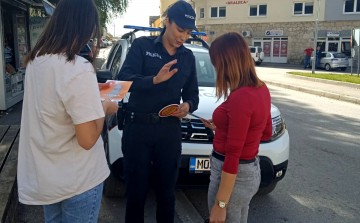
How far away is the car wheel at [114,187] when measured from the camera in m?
3.69

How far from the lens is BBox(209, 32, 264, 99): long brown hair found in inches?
81.9

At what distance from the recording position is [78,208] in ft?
5.84

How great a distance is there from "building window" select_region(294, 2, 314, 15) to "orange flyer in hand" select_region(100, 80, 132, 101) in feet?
119

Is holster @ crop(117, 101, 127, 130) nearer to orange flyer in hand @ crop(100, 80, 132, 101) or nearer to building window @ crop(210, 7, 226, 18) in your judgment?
orange flyer in hand @ crop(100, 80, 132, 101)

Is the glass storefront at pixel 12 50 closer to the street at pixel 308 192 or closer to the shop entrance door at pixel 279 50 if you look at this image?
the street at pixel 308 192

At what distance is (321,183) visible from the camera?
460cm

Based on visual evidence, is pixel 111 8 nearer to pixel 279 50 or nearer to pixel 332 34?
pixel 279 50

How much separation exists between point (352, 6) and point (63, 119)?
120 feet

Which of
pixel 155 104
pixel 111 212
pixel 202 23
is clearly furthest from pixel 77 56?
pixel 202 23

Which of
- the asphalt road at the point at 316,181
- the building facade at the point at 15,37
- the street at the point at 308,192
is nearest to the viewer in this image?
the street at the point at 308,192

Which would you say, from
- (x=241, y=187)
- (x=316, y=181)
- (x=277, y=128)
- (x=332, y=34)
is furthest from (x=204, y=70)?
(x=332, y=34)

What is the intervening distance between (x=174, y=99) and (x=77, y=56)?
1230 mm

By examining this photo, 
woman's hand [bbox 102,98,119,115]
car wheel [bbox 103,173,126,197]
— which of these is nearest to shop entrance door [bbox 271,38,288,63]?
car wheel [bbox 103,173,126,197]

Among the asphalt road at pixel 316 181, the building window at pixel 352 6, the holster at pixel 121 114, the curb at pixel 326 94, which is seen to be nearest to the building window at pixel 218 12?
the building window at pixel 352 6
